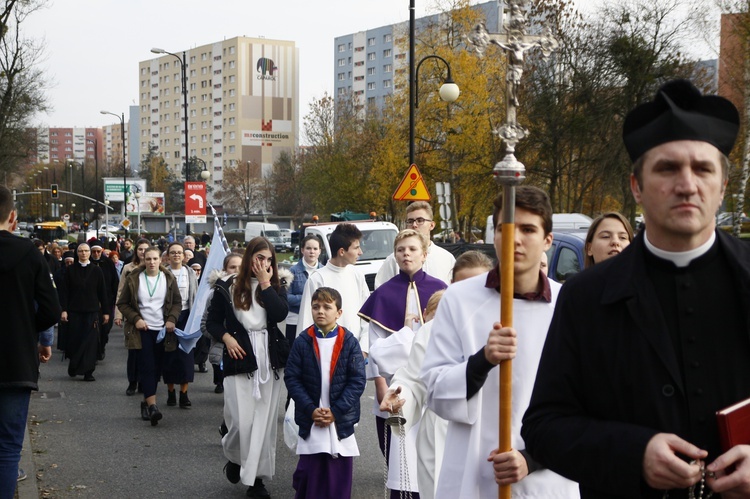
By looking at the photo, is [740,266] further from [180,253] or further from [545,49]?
[180,253]

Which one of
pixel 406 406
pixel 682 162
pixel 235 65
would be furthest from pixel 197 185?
pixel 235 65

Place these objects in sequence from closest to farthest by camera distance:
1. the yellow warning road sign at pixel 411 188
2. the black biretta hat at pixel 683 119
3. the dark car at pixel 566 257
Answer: the black biretta hat at pixel 683 119 → the dark car at pixel 566 257 → the yellow warning road sign at pixel 411 188

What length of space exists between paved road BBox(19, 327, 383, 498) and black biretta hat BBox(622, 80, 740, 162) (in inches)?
226

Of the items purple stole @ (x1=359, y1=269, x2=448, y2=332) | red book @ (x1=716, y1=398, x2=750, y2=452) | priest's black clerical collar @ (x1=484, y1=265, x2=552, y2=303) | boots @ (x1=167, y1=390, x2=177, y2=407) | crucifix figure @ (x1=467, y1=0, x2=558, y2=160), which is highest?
crucifix figure @ (x1=467, y1=0, x2=558, y2=160)

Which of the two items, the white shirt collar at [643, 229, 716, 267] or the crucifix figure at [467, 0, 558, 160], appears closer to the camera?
the white shirt collar at [643, 229, 716, 267]

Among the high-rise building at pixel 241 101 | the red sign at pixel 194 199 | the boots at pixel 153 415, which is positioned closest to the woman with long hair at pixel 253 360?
the boots at pixel 153 415

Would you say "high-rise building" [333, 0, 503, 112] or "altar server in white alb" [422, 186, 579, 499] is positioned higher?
"high-rise building" [333, 0, 503, 112]

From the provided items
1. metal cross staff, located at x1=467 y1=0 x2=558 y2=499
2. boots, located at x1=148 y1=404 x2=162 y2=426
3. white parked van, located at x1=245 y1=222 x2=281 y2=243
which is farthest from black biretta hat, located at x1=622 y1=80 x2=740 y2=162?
white parked van, located at x1=245 y1=222 x2=281 y2=243

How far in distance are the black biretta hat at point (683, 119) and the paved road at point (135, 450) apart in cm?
575

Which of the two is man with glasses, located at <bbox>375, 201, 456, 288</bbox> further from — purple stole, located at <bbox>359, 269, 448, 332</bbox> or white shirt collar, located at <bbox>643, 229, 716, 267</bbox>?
white shirt collar, located at <bbox>643, 229, 716, 267</bbox>

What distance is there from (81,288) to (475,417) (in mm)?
12652

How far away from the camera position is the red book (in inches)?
86.5

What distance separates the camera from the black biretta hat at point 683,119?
2.33m

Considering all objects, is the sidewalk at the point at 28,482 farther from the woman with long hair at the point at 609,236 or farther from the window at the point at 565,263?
the window at the point at 565,263
